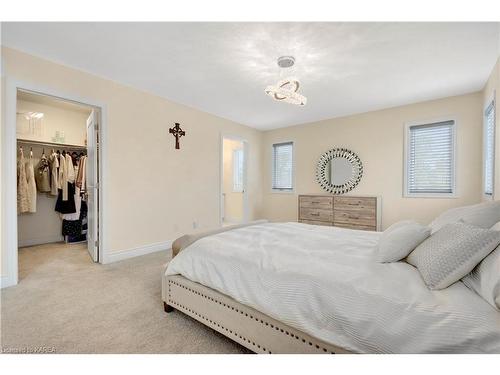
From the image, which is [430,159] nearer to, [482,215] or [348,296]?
[482,215]

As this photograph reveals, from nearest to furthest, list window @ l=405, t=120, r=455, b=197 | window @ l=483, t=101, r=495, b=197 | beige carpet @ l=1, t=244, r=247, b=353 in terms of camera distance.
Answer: beige carpet @ l=1, t=244, r=247, b=353
window @ l=483, t=101, r=495, b=197
window @ l=405, t=120, r=455, b=197

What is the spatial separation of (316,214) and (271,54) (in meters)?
2.96

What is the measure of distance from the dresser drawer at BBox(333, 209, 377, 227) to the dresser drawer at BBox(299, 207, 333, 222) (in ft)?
0.34

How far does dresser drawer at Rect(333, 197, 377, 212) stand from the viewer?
13.1 feet

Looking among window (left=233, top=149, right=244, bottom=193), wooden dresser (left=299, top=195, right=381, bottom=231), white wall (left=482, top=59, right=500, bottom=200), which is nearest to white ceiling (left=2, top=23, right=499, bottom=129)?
white wall (left=482, top=59, right=500, bottom=200)

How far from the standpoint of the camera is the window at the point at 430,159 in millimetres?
3693

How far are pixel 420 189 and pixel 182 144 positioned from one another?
3.98 m

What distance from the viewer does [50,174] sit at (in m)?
4.25

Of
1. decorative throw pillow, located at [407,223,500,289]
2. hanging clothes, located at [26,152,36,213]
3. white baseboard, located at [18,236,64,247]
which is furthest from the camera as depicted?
white baseboard, located at [18,236,64,247]

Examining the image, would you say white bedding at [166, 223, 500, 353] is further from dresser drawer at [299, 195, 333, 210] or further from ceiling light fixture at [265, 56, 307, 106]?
dresser drawer at [299, 195, 333, 210]

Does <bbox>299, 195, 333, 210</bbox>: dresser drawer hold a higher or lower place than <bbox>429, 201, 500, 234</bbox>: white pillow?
lower

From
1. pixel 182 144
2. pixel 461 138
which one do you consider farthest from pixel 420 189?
pixel 182 144

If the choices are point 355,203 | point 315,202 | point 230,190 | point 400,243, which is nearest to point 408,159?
point 355,203

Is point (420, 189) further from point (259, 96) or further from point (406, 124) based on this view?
point (259, 96)
